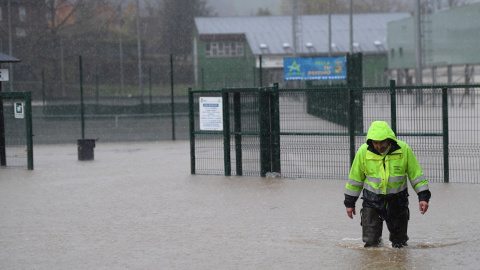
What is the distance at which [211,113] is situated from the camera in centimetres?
1673

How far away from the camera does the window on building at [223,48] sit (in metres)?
73.7

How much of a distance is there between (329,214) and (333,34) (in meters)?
64.5

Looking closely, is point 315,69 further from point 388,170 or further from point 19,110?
point 388,170

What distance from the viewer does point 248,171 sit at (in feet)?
53.8

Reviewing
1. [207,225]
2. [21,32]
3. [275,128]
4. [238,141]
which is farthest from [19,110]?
[21,32]

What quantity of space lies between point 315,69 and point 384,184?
988 inches

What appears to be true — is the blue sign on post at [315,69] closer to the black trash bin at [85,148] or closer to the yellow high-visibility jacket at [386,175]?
the black trash bin at [85,148]

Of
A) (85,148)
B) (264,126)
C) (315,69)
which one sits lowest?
(85,148)

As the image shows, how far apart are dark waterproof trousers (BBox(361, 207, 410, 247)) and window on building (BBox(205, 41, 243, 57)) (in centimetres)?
6496

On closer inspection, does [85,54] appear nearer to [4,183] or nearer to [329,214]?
[4,183]

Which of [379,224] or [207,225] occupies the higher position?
[379,224]

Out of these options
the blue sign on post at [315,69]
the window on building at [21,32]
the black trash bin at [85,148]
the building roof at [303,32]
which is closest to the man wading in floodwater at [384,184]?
the black trash bin at [85,148]

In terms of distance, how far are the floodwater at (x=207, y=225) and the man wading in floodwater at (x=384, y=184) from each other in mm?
265

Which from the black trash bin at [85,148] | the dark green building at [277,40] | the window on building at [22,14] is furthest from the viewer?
the dark green building at [277,40]
